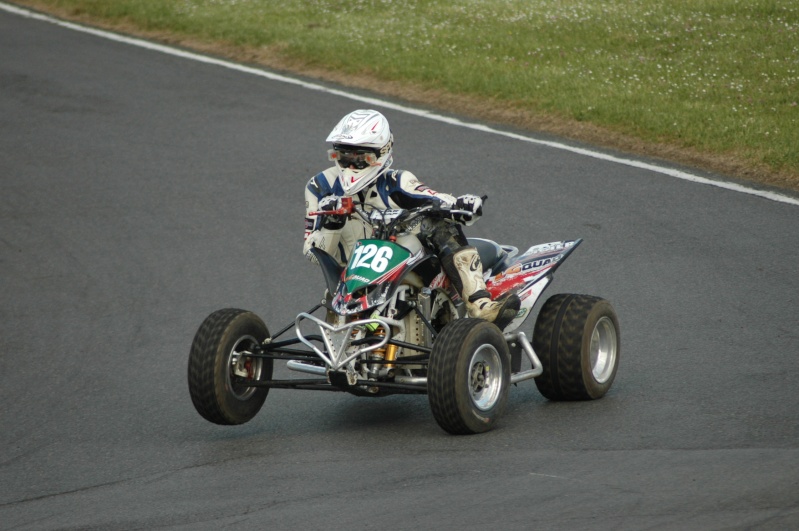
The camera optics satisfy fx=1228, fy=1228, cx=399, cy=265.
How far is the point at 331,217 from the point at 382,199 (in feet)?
1.24

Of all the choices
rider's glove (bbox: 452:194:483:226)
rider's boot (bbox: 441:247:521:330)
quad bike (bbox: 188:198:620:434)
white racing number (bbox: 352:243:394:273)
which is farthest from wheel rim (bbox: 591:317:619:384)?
white racing number (bbox: 352:243:394:273)

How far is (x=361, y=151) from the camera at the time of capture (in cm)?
828

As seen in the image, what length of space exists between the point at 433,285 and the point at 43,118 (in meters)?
10.6

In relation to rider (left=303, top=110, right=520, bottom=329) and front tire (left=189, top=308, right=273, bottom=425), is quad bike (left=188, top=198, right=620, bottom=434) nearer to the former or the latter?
front tire (left=189, top=308, right=273, bottom=425)

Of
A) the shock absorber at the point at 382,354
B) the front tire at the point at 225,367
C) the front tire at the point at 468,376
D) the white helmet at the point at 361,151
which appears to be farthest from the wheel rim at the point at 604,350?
the front tire at the point at 225,367

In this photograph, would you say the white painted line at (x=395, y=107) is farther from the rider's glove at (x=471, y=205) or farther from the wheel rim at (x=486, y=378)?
the wheel rim at (x=486, y=378)

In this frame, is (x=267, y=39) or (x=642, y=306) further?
(x=267, y=39)

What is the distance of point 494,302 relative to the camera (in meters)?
8.38

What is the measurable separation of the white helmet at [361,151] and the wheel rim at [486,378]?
1.48m

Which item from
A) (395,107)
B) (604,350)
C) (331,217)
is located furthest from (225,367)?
(395,107)

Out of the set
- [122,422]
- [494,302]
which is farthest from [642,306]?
[122,422]

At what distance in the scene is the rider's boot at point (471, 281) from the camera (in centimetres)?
827

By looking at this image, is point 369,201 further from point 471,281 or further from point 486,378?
point 486,378

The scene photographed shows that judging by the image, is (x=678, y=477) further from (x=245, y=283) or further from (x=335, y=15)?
(x=335, y=15)
